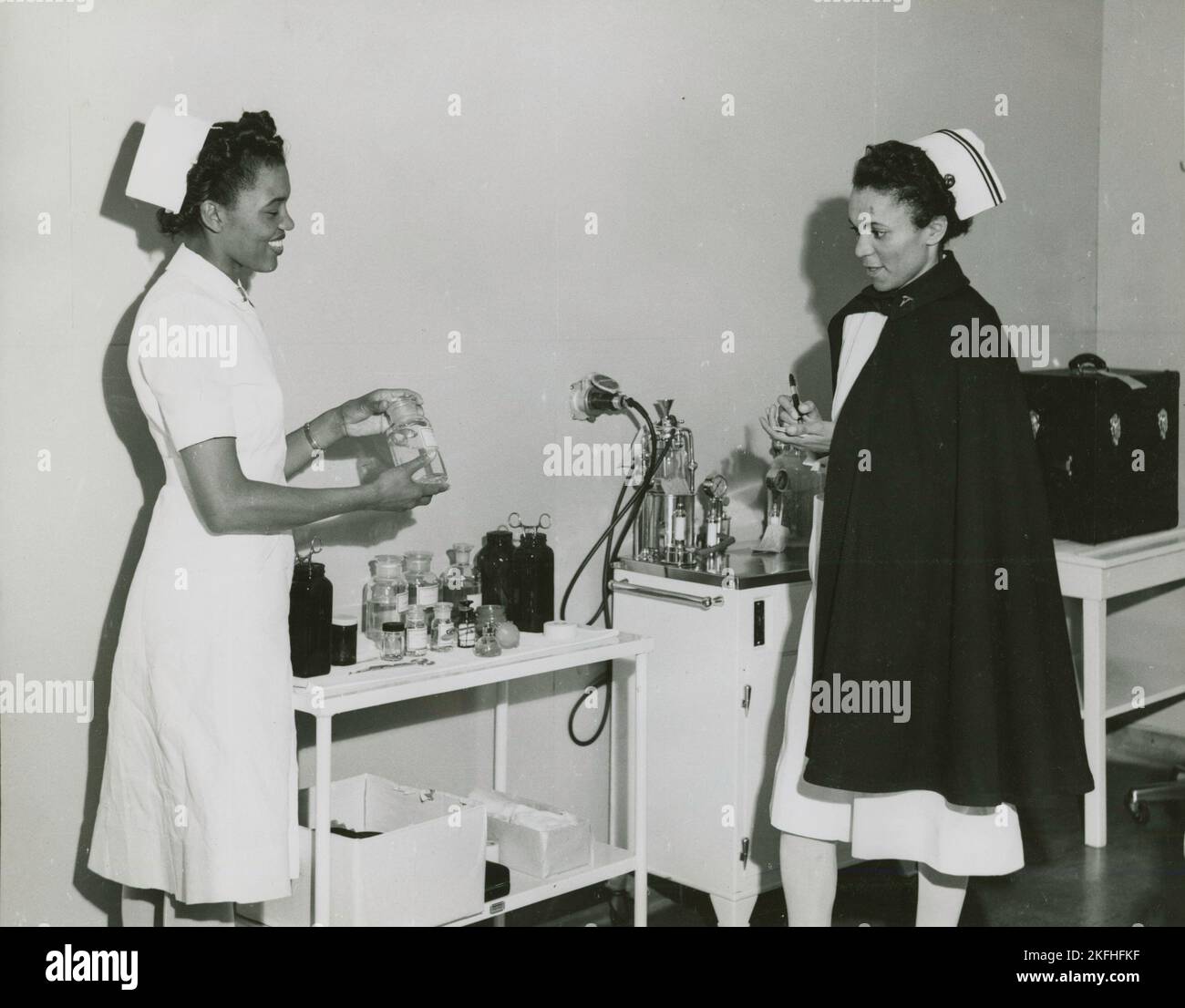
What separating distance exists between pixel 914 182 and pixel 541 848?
1.54 m

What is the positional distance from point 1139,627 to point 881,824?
8.21ft

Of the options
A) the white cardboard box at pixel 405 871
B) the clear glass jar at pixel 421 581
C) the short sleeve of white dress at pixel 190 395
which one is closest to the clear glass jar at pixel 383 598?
the clear glass jar at pixel 421 581

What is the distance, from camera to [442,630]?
2711mm

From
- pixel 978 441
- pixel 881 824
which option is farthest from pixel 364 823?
pixel 978 441

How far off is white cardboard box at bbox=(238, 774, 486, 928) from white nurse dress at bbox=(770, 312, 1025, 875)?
2.03ft

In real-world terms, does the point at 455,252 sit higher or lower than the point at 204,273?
higher

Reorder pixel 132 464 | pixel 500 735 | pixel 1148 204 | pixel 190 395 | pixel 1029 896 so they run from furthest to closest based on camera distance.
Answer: pixel 1148 204 < pixel 1029 896 < pixel 500 735 < pixel 132 464 < pixel 190 395

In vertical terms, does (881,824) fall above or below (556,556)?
below

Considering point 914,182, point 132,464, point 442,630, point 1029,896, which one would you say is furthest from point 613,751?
point 914,182

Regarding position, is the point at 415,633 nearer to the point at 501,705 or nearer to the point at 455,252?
the point at 501,705

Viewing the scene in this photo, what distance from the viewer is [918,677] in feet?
8.38

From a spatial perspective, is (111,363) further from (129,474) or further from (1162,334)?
(1162,334)

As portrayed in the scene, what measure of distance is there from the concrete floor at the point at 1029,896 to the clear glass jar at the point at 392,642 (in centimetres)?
89

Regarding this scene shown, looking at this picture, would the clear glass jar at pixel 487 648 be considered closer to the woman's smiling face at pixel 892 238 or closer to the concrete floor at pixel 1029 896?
the concrete floor at pixel 1029 896
